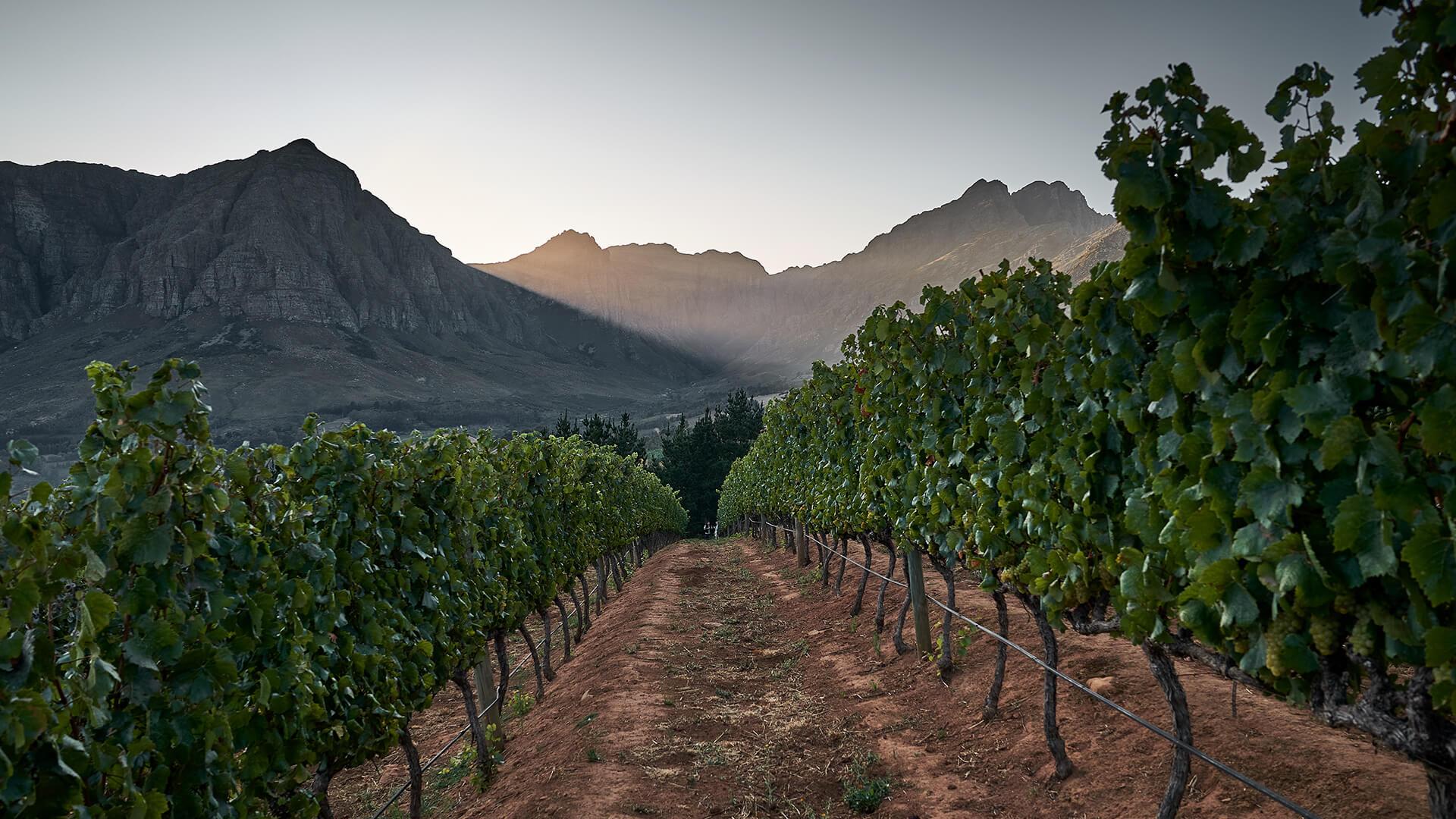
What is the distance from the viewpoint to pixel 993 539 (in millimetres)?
6082

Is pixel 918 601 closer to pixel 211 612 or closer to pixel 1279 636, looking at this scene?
pixel 1279 636

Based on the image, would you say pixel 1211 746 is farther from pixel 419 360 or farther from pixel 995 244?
pixel 995 244

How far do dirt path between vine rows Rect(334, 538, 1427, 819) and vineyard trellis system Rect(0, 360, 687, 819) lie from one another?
191 centimetres

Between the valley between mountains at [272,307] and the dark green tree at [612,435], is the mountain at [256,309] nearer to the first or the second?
the valley between mountains at [272,307]


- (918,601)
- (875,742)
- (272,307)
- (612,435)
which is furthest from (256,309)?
(875,742)

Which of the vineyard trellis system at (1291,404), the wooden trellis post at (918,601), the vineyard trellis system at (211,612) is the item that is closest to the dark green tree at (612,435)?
the wooden trellis post at (918,601)

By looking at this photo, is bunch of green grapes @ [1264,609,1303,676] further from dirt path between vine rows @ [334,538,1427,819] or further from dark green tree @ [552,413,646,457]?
dark green tree @ [552,413,646,457]

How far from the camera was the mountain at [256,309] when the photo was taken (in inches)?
4353

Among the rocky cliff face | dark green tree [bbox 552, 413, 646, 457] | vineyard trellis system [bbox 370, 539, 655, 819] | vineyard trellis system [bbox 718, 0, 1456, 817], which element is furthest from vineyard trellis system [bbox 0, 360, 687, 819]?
the rocky cliff face

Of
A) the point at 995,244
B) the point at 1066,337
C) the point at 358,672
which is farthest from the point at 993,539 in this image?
the point at 995,244

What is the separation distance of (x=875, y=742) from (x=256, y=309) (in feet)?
530

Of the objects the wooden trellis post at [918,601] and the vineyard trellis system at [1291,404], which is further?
the wooden trellis post at [918,601]

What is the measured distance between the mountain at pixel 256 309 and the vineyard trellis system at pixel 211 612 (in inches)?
4064

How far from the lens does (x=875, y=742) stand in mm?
7891
